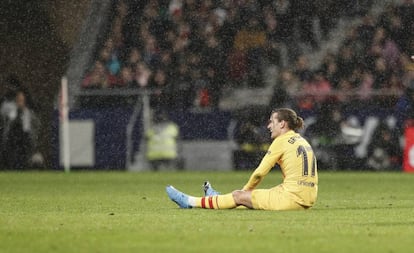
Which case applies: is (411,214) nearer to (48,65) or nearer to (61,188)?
(61,188)

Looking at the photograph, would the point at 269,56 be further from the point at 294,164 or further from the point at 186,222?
the point at 186,222

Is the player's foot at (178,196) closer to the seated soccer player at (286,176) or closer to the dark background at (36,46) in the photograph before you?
the seated soccer player at (286,176)

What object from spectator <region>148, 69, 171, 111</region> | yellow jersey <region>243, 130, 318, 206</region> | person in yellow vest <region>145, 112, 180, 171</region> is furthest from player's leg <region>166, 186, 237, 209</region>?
spectator <region>148, 69, 171, 111</region>

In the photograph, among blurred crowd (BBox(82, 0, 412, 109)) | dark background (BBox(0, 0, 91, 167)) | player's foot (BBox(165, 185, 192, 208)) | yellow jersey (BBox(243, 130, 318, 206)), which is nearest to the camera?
yellow jersey (BBox(243, 130, 318, 206))

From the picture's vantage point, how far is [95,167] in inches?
1172

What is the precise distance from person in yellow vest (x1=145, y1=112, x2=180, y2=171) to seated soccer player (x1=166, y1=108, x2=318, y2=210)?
46.6ft

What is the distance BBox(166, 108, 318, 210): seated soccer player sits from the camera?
14.5m

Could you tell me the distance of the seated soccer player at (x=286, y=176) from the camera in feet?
47.6

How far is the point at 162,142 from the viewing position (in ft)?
95.5

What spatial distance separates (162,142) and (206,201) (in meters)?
14.2

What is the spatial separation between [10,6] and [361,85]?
922 centimetres

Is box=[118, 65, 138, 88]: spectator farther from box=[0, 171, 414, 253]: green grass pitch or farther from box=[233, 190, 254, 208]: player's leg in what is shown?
box=[233, 190, 254, 208]: player's leg

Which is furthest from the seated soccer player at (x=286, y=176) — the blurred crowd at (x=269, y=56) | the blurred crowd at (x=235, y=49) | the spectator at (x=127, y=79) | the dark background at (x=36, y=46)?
the dark background at (x=36, y=46)

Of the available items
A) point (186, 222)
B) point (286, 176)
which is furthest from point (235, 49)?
point (186, 222)
